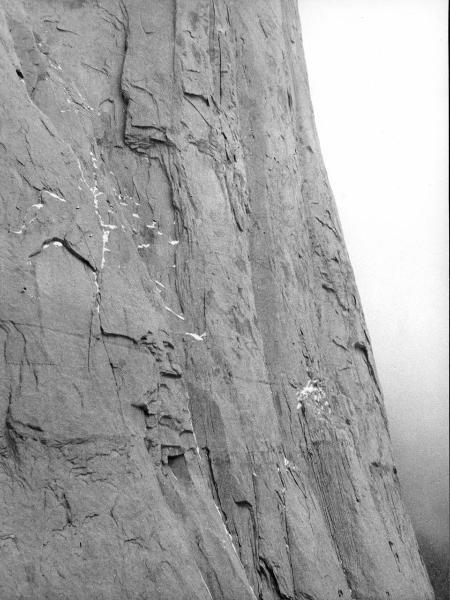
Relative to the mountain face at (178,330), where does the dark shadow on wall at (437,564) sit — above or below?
below

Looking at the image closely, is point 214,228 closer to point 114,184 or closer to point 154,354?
point 114,184

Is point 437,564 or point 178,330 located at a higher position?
point 178,330

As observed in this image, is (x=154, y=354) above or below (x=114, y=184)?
below

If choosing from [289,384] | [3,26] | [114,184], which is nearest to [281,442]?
[289,384]

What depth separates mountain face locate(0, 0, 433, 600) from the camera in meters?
12.6

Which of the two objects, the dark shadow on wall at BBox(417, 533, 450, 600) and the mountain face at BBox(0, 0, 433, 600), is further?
the dark shadow on wall at BBox(417, 533, 450, 600)

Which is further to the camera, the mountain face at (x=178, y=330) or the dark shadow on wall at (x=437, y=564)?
the dark shadow on wall at (x=437, y=564)

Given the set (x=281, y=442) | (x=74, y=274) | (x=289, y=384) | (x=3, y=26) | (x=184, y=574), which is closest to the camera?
(x=184, y=574)

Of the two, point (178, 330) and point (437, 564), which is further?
point (437, 564)

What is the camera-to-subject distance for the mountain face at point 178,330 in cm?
1261

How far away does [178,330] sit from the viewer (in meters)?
16.2

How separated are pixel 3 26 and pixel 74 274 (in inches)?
207

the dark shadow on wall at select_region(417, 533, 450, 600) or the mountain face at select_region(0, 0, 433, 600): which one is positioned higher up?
the mountain face at select_region(0, 0, 433, 600)

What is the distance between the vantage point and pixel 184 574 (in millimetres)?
12680
